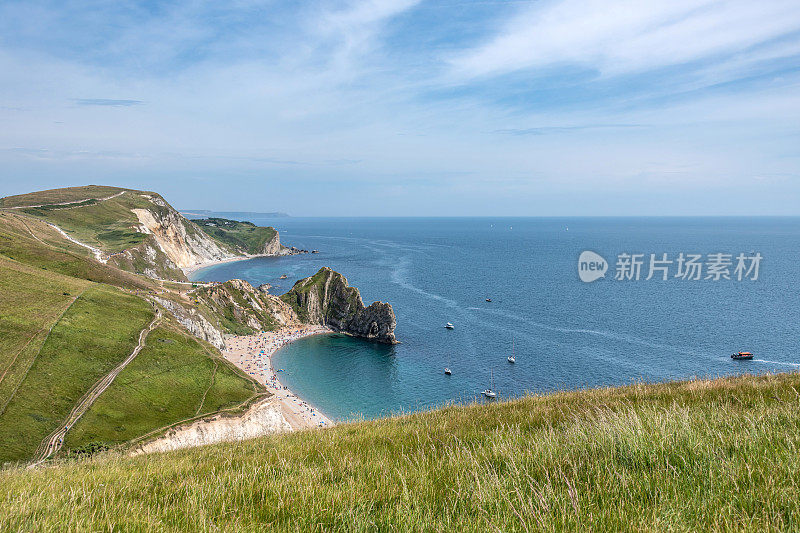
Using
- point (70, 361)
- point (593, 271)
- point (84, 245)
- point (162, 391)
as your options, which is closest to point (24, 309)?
point (70, 361)

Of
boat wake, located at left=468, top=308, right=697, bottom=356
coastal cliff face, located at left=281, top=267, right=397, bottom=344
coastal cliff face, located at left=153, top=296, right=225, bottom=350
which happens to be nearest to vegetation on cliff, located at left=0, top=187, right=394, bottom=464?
coastal cliff face, located at left=153, top=296, right=225, bottom=350

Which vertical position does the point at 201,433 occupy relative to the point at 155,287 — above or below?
below

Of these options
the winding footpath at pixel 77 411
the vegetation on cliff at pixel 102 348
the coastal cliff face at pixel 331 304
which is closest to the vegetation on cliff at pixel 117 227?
the vegetation on cliff at pixel 102 348

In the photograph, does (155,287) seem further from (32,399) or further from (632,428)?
(632,428)

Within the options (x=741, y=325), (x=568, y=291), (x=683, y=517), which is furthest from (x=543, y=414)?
(x=568, y=291)

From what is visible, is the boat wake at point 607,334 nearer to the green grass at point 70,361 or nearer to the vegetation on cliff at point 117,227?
the green grass at point 70,361

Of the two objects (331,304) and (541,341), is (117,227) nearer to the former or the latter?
(331,304)
